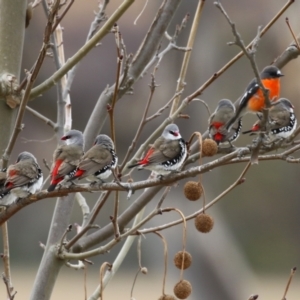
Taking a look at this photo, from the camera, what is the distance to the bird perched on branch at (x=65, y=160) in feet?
8.41

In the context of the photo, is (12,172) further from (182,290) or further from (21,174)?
(182,290)

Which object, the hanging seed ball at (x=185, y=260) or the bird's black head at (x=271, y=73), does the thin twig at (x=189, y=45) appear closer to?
the bird's black head at (x=271, y=73)

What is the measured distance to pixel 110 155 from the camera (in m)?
2.76

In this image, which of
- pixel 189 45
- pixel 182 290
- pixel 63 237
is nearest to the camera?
pixel 182 290

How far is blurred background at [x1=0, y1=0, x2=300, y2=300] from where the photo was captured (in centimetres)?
560

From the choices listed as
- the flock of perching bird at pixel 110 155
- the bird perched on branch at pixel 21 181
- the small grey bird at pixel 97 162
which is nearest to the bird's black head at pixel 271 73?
the flock of perching bird at pixel 110 155

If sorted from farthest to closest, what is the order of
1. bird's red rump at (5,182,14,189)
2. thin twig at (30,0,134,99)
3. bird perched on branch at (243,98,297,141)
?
bird perched on branch at (243,98,297,141)
bird's red rump at (5,182,14,189)
thin twig at (30,0,134,99)

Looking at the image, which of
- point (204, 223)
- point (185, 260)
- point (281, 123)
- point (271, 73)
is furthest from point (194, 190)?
point (271, 73)

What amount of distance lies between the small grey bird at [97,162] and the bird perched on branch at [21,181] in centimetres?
25

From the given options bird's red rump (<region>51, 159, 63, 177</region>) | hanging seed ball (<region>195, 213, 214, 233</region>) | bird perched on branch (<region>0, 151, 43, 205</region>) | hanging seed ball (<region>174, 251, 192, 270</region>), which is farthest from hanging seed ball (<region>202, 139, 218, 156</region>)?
bird perched on branch (<region>0, 151, 43, 205</region>)

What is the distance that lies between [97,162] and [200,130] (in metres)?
2.90

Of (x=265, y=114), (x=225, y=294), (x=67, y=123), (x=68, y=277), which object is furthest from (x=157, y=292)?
(x=265, y=114)

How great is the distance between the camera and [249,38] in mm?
5891

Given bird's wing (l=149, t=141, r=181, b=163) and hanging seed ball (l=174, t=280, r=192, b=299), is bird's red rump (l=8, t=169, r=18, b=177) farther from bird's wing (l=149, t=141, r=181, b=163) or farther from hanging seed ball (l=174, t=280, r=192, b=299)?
hanging seed ball (l=174, t=280, r=192, b=299)
